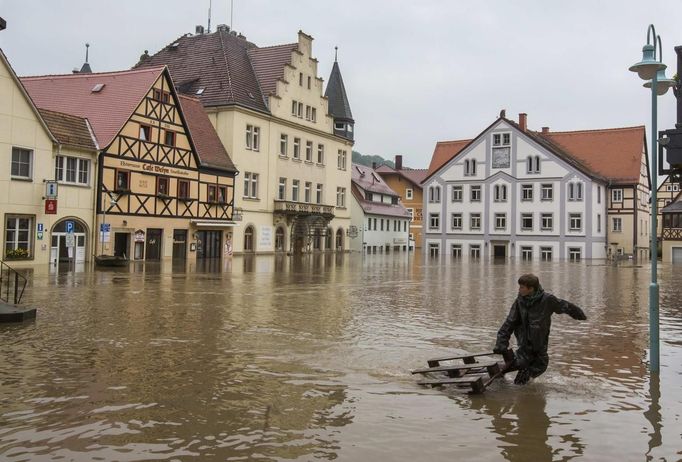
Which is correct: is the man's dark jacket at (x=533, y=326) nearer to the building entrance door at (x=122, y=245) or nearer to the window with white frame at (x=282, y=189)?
the building entrance door at (x=122, y=245)

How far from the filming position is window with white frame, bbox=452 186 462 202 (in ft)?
232

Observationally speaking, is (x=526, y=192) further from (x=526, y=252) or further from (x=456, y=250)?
(x=456, y=250)

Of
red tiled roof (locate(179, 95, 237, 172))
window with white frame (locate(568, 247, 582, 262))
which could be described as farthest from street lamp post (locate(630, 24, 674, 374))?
window with white frame (locate(568, 247, 582, 262))

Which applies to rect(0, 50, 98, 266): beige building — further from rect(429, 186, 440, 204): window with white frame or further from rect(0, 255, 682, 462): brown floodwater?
rect(429, 186, 440, 204): window with white frame

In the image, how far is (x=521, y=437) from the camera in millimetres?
6551

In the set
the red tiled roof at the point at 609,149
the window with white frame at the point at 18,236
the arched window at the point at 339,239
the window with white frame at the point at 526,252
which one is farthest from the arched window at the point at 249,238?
the red tiled roof at the point at 609,149

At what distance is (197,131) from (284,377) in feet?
129

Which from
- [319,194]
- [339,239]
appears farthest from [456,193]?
[319,194]

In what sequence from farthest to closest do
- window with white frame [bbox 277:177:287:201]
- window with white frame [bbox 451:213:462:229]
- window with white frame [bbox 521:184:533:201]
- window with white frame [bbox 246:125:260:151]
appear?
window with white frame [bbox 451:213:462:229], window with white frame [bbox 521:184:533:201], window with white frame [bbox 277:177:287:201], window with white frame [bbox 246:125:260:151]

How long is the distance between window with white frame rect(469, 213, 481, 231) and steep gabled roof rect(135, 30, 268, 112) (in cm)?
2670

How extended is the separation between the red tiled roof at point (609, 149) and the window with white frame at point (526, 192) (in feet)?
22.9

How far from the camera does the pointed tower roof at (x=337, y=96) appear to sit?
222 feet

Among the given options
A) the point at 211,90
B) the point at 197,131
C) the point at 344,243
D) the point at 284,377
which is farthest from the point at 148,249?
the point at 284,377

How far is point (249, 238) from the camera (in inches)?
2028
